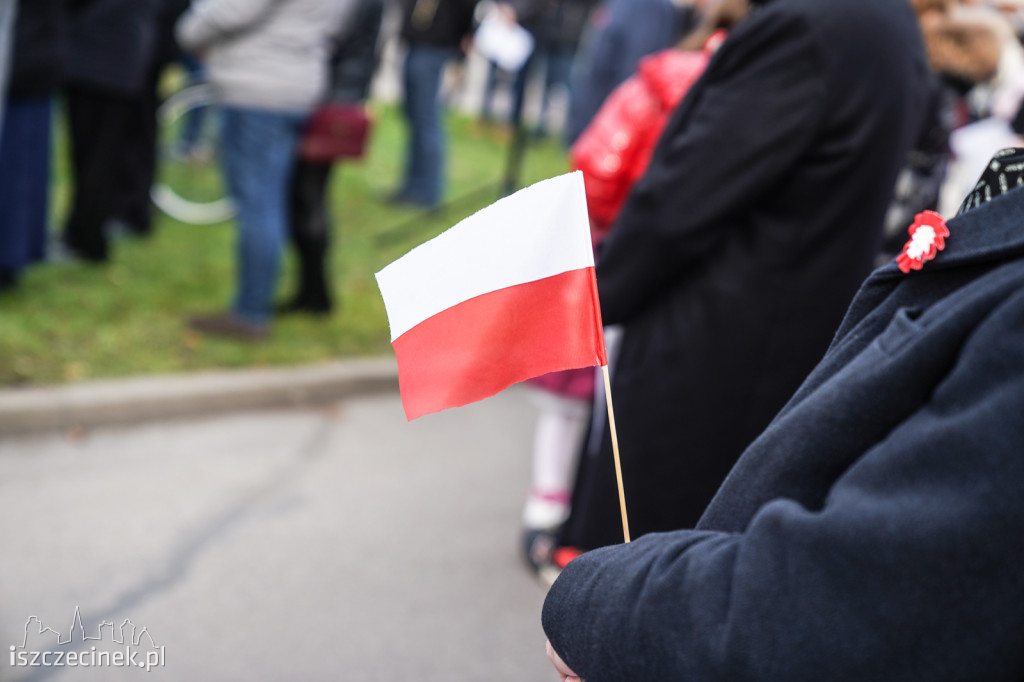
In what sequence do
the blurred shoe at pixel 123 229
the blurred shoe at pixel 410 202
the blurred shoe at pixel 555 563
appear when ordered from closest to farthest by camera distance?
the blurred shoe at pixel 555 563 < the blurred shoe at pixel 123 229 < the blurred shoe at pixel 410 202

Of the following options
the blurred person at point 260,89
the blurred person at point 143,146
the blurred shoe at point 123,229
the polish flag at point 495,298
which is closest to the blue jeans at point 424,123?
the blurred person at point 143,146

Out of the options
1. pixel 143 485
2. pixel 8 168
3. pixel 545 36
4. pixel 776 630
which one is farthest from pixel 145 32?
pixel 545 36

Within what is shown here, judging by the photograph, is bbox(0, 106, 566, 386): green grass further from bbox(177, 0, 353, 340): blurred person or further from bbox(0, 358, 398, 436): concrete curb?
bbox(177, 0, 353, 340): blurred person

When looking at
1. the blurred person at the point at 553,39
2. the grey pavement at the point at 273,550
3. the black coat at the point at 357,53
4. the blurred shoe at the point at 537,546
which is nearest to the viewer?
the grey pavement at the point at 273,550

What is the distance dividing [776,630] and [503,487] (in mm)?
3331

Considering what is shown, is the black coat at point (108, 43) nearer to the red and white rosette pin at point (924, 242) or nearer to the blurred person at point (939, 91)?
the blurred person at point (939, 91)

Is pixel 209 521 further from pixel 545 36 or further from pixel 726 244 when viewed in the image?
pixel 545 36

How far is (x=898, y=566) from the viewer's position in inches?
36.1

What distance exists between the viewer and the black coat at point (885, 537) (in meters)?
0.90

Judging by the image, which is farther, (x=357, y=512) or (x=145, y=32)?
(x=145, y=32)

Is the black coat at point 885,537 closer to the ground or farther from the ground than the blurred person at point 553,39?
farther from the ground

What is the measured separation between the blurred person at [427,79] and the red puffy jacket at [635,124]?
4952 mm

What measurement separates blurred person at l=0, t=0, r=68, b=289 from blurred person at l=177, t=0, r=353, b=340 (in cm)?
60

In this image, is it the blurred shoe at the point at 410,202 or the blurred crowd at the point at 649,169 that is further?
the blurred shoe at the point at 410,202
